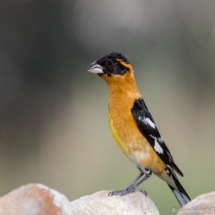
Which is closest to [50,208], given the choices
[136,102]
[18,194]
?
[18,194]

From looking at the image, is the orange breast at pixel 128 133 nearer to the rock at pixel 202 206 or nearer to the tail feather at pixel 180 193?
the tail feather at pixel 180 193

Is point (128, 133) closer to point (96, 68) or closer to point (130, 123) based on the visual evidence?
point (130, 123)

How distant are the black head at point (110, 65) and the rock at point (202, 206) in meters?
1.53

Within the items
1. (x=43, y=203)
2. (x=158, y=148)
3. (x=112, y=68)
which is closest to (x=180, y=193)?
(x=158, y=148)

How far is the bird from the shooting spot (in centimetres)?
312

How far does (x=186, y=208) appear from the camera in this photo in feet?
7.47

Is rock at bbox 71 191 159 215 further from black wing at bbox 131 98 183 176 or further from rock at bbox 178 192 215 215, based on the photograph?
rock at bbox 178 192 215 215

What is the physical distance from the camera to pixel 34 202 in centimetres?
228

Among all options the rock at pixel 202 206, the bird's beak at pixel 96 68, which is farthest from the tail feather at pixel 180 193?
the bird's beak at pixel 96 68

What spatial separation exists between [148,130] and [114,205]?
0.82 metres

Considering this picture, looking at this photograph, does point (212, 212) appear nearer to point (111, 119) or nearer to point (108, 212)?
point (108, 212)

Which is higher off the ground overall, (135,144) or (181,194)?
(135,144)

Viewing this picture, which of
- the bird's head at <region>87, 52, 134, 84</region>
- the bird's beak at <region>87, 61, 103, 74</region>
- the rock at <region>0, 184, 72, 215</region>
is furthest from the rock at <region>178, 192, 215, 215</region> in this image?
the bird's beak at <region>87, 61, 103, 74</region>

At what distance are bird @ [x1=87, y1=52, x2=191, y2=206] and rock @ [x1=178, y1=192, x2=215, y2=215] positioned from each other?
0.94m
